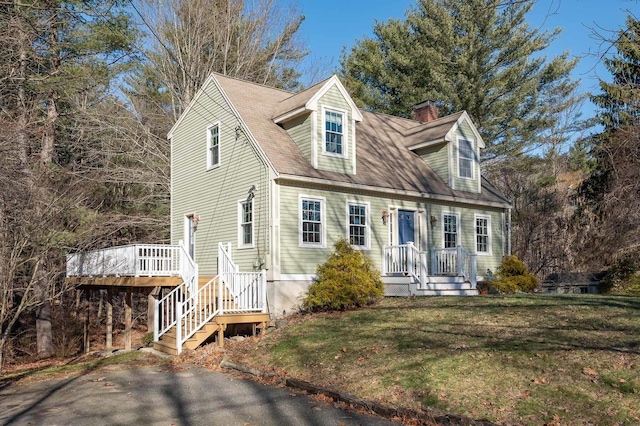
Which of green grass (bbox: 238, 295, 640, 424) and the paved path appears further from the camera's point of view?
the paved path

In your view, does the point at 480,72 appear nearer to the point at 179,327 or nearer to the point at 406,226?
the point at 406,226

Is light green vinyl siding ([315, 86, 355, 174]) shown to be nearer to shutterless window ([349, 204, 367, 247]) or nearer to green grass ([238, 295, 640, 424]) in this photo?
shutterless window ([349, 204, 367, 247])

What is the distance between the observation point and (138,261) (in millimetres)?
15133

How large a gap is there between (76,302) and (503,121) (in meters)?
24.9

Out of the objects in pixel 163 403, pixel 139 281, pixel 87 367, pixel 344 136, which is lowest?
pixel 87 367

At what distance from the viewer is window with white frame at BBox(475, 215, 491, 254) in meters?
21.0

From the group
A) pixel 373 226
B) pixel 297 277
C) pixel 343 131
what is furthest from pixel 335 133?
pixel 297 277

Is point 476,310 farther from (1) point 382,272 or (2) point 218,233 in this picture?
(2) point 218,233

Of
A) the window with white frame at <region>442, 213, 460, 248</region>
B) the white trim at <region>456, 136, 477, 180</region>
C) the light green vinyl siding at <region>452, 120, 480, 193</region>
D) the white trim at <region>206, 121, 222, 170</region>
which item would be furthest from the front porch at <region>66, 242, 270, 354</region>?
the white trim at <region>456, 136, 477, 180</region>

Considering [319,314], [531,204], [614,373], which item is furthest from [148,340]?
[531,204]

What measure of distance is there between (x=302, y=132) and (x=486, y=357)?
9.92 metres

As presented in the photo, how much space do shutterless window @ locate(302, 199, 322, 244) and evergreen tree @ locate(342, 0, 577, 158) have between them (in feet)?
57.5

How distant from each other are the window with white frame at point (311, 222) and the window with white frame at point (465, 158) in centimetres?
694

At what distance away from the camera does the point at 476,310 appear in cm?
1241
